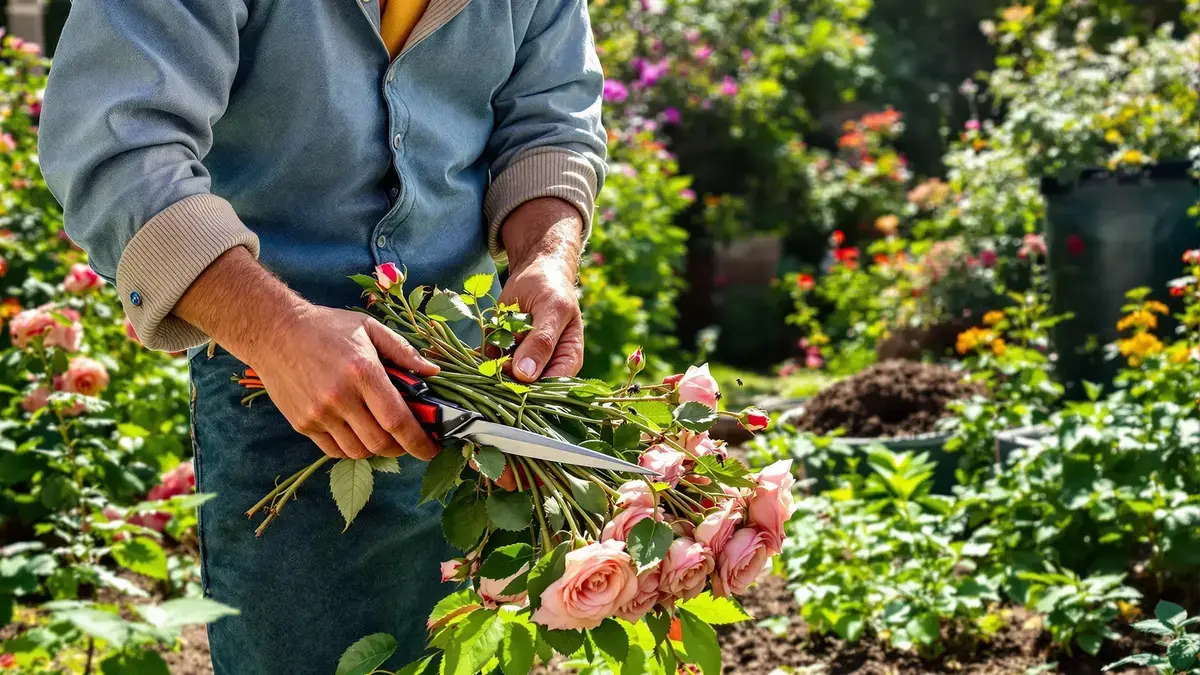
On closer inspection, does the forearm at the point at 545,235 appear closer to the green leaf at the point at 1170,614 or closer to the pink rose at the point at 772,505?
the pink rose at the point at 772,505

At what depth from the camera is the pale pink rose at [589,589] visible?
1.17m

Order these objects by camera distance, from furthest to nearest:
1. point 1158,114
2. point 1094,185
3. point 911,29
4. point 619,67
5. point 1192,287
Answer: point 911,29, point 619,67, point 1158,114, point 1094,185, point 1192,287

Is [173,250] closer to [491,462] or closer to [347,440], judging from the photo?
[347,440]

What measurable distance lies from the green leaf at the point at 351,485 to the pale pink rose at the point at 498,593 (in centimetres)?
16

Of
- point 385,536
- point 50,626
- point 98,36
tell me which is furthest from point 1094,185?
point 50,626

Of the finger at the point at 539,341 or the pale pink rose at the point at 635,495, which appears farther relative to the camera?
the finger at the point at 539,341

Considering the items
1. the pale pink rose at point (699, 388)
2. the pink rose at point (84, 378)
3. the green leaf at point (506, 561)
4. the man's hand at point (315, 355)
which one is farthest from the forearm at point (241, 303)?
the pink rose at point (84, 378)

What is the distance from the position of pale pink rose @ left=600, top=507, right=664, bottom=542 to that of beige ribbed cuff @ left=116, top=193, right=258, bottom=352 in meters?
0.51

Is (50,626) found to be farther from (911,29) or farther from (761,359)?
(911,29)

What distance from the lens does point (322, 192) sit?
1.54m

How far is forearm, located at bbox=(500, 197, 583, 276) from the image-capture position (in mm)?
1658

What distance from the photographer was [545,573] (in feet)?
4.04

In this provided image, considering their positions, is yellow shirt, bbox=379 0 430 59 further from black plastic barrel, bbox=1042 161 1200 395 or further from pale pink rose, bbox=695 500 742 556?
black plastic barrel, bbox=1042 161 1200 395

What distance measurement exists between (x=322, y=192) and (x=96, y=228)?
0.96ft
